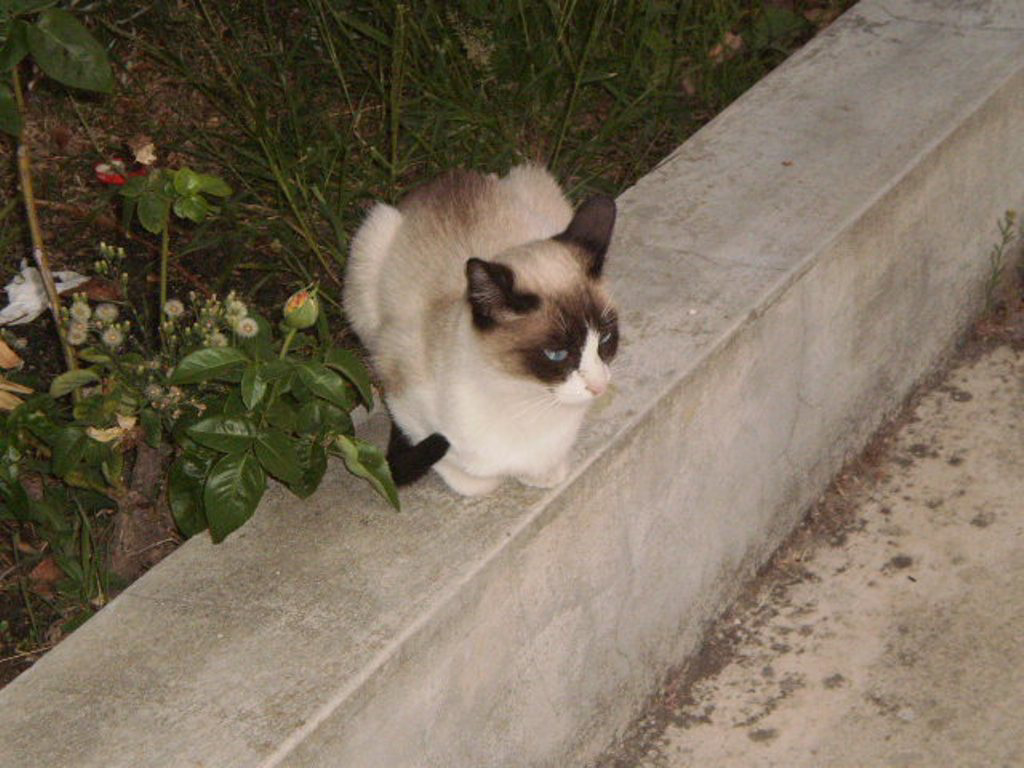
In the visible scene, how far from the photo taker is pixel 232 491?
2.12 meters

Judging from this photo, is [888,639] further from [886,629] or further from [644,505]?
[644,505]

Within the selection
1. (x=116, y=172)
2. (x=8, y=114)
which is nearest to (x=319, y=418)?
(x=8, y=114)

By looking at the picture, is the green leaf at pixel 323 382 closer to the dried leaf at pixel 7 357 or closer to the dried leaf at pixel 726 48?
the dried leaf at pixel 7 357

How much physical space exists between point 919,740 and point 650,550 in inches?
27.2

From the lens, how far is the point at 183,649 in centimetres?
206

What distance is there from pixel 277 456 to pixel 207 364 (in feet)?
0.63

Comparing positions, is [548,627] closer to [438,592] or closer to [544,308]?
[438,592]

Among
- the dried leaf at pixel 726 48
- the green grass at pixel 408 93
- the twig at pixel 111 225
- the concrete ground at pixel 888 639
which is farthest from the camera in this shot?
the dried leaf at pixel 726 48

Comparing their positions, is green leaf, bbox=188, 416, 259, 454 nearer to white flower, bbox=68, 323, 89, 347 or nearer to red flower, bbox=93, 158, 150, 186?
white flower, bbox=68, 323, 89, 347

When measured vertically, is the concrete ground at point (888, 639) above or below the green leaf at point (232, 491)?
below

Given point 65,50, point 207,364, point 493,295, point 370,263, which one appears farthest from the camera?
point 370,263

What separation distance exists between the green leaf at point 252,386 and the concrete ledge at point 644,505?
31 cm

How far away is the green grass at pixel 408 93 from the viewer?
3443 mm

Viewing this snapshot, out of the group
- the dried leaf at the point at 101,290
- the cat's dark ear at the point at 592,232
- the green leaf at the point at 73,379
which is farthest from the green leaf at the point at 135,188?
the dried leaf at the point at 101,290
